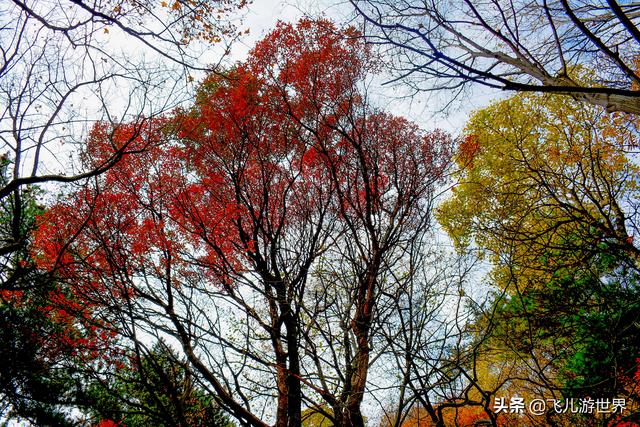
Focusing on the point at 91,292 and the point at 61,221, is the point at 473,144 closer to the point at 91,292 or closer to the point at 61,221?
the point at 91,292

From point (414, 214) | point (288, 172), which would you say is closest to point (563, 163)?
point (414, 214)

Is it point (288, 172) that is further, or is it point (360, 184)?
point (288, 172)

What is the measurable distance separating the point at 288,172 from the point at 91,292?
4.25 metres

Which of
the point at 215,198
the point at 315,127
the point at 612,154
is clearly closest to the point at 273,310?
the point at 215,198

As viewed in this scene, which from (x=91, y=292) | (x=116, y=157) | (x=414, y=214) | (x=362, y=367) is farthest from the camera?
(x=414, y=214)

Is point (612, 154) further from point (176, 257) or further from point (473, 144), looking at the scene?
point (176, 257)

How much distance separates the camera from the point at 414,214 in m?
6.79

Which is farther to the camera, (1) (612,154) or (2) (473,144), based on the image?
(2) (473,144)

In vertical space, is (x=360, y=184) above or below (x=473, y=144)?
below

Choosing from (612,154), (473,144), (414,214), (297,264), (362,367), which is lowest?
(362,367)

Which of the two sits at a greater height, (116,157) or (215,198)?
(215,198)

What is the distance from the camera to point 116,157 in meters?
3.58

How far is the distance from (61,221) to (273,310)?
17.4 ft

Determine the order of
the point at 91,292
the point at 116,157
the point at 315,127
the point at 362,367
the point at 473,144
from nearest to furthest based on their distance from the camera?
the point at 116,157 < the point at 362,367 < the point at 91,292 < the point at 315,127 < the point at 473,144
